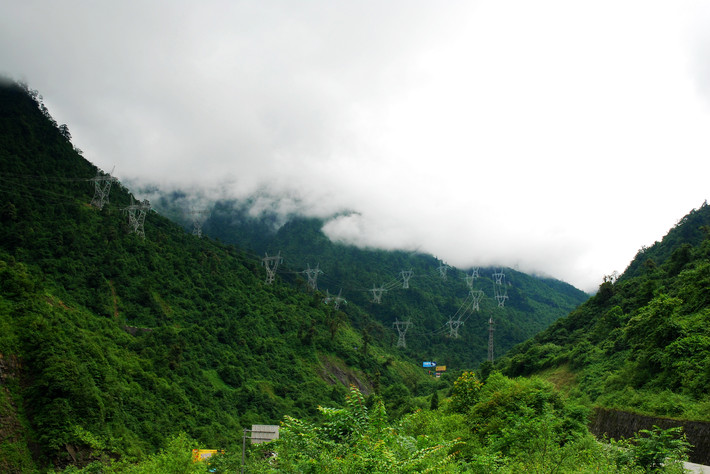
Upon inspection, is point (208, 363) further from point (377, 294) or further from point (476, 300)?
point (476, 300)

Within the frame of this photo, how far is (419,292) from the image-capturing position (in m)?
159

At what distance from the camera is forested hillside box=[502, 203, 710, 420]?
83.9 feet

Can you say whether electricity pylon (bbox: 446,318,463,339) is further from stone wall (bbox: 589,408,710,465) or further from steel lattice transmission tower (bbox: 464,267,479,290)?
stone wall (bbox: 589,408,710,465)

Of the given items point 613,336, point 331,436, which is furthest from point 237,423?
point 331,436

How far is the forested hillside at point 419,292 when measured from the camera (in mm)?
137000

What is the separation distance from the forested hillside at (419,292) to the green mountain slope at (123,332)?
29668mm

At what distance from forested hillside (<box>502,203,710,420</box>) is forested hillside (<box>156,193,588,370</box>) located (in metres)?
Answer: 68.6

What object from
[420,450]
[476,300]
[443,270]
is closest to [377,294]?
[476,300]

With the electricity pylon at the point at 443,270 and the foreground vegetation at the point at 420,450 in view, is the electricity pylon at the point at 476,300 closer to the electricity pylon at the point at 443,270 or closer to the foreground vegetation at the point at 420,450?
the electricity pylon at the point at 443,270

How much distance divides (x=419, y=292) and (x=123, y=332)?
4532 inches

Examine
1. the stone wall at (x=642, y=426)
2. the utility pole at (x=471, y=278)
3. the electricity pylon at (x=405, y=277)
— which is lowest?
the stone wall at (x=642, y=426)

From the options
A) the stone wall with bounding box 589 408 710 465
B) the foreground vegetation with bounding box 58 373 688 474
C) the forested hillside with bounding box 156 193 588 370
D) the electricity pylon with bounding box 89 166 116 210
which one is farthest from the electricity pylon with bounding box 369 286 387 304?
the foreground vegetation with bounding box 58 373 688 474

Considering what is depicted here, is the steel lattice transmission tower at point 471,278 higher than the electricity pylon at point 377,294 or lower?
higher

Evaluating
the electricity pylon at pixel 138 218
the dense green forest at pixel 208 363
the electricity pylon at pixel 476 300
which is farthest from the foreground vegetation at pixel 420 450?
the electricity pylon at pixel 476 300
